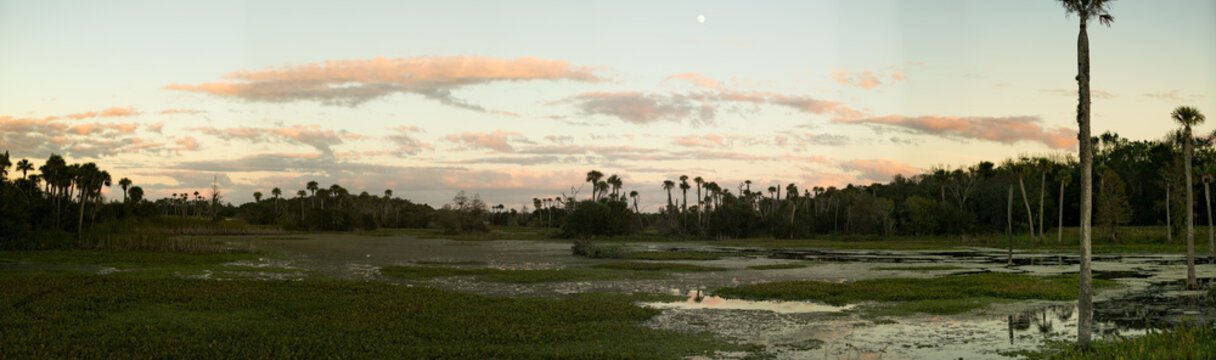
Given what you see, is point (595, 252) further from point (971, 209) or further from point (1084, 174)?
point (971, 209)

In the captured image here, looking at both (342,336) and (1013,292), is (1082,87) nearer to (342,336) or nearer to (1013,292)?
(1013,292)

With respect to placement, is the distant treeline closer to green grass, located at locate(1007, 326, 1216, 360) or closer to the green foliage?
the green foliage

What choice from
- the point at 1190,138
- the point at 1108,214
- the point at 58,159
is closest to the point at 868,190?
the point at 1108,214

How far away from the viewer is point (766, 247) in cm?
8200

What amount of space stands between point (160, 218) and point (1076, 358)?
344 ft

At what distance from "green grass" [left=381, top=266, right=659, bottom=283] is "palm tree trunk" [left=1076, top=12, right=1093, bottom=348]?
80.7ft

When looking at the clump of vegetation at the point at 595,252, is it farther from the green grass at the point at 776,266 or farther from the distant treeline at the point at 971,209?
the distant treeline at the point at 971,209

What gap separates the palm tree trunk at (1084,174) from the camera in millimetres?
16094

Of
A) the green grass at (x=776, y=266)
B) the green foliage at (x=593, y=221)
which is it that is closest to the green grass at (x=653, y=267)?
the green grass at (x=776, y=266)

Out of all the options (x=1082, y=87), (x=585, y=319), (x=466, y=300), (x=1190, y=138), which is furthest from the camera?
(x=1190, y=138)

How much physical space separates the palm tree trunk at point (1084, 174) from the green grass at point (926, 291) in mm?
8283

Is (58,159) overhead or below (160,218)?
overhead

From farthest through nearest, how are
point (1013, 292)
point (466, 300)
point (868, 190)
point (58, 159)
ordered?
point (868, 190)
point (58, 159)
point (1013, 292)
point (466, 300)

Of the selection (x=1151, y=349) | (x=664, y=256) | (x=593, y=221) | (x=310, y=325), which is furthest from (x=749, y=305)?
(x=593, y=221)
